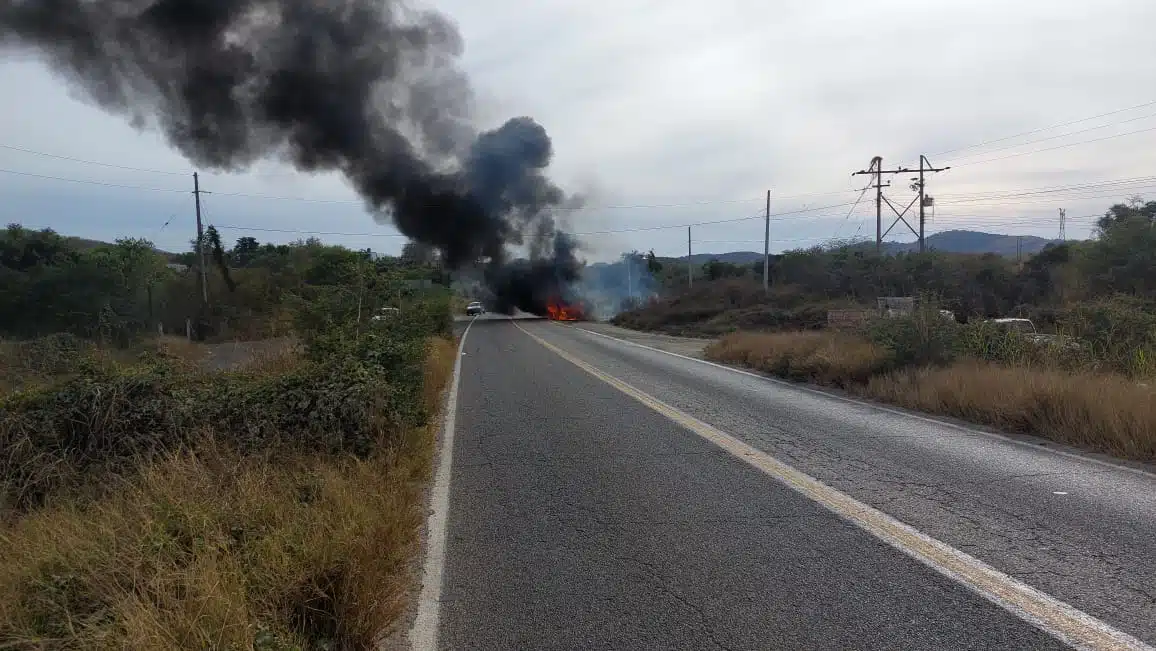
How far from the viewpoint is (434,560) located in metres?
5.40

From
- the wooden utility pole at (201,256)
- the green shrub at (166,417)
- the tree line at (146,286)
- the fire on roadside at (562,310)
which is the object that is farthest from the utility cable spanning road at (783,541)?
the fire on roadside at (562,310)

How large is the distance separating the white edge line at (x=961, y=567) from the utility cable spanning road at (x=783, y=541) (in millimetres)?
16

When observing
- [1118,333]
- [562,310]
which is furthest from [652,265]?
[1118,333]

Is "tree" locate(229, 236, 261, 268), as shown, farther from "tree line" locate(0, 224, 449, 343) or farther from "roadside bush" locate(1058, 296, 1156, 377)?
"roadside bush" locate(1058, 296, 1156, 377)

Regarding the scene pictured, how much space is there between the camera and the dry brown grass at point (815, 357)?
14836 millimetres

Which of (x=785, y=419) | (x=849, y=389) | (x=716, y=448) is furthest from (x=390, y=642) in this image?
(x=849, y=389)

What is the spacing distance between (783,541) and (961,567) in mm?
1068

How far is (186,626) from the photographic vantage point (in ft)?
11.6

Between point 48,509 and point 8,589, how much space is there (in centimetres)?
200

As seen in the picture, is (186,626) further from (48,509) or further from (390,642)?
(48,509)

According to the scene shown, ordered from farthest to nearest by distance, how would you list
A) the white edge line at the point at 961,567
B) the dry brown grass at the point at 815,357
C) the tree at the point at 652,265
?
the tree at the point at 652,265, the dry brown grass at the point at 815,357, the white edge line at the point at 961,567

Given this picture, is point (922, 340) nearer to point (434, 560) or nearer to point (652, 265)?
point (434, 560)

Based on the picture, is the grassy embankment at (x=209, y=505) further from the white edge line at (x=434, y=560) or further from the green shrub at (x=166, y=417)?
the white edge line at (x=434, y=560)

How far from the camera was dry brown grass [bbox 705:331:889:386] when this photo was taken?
1484 centimetres
